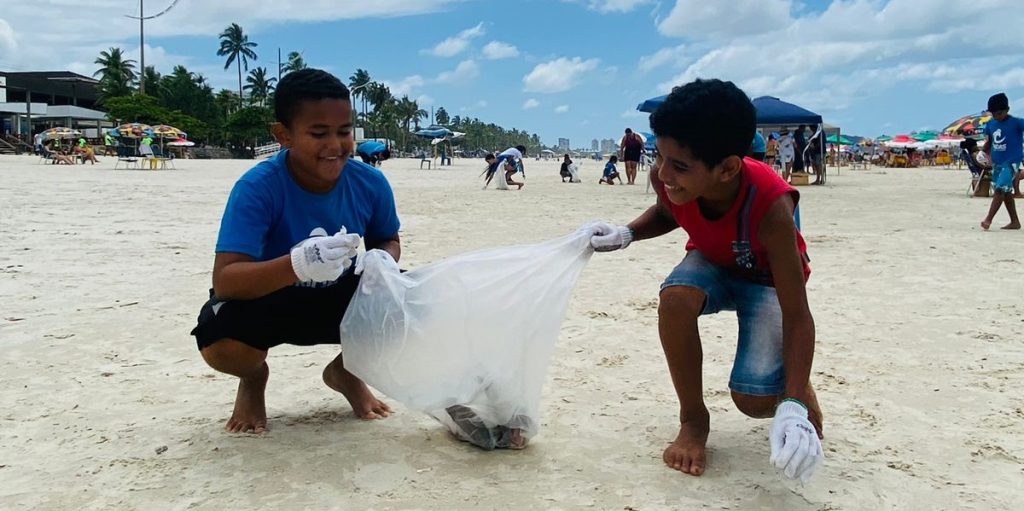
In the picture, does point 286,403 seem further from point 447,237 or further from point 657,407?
point 447,237

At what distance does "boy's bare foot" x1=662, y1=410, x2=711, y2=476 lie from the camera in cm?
222

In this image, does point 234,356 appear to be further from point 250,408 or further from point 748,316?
point 748,316

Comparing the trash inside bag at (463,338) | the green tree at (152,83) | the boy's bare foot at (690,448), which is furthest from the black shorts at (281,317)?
the green tree at (152,83)

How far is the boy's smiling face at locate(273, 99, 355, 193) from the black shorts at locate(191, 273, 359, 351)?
1.17ft

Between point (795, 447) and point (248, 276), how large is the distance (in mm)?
1547

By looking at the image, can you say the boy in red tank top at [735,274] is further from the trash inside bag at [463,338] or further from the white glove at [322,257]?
the white glove at [322,257]

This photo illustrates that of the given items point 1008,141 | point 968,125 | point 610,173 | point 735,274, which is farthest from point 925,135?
point 735,274

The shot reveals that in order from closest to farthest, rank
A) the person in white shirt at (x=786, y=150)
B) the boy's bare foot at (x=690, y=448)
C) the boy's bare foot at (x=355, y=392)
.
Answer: the boy's bare foot at (x=690, y=448) → the boy's bare foot at (x=355, y=392) → the person in white shirt at (x=786, y=150)

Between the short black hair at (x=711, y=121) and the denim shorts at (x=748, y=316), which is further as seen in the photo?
the denim shorts at (x=748, y=316)

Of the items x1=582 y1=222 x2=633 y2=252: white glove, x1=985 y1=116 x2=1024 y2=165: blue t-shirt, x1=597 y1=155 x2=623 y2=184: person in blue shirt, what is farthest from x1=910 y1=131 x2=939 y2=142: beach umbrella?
x1=582 y1=222 x2=633 y2=252: white glove

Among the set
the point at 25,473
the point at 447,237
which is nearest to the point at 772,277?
the point at 25,473

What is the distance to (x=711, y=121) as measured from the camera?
207cm

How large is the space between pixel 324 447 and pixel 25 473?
83 centimetres

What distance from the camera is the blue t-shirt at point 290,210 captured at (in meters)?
2.27
